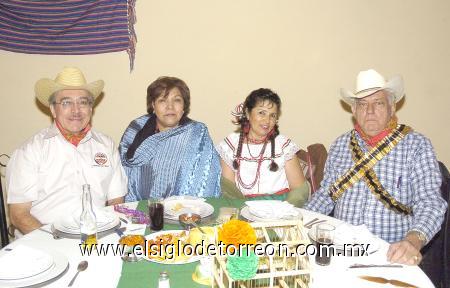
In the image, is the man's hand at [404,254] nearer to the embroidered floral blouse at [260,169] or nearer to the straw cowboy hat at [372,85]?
the straw cowboy hat at [372,85]

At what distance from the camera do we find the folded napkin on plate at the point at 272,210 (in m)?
1.92

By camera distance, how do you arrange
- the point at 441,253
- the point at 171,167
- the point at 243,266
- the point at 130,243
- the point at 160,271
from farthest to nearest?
the point at 171,167
the point at 441,253
the point at 130,243
the point at 160,271
the point at 243,266

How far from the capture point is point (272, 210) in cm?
197

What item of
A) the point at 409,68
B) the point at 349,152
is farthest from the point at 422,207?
the point at 409,68

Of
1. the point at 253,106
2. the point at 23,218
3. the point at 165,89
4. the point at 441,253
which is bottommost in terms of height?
the point at 441,253

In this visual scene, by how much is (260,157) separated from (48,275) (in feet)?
6.22

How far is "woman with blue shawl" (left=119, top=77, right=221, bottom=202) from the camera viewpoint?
295 cm

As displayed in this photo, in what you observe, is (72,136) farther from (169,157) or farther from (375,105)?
(375,105)

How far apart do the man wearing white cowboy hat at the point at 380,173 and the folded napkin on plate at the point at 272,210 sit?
55cm

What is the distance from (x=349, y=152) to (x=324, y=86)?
48.0 inches

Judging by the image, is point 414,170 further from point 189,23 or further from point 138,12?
point 138,12

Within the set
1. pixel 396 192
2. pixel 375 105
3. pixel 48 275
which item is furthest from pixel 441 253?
pixel 48 275

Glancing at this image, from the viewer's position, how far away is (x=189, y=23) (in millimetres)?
3422

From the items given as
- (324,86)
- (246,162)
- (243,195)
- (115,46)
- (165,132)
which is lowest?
(243,195)
